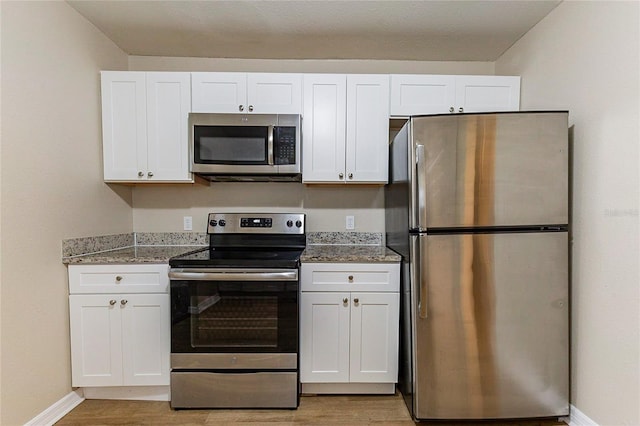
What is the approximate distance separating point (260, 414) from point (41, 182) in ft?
5.85

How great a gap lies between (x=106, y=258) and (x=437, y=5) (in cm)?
247

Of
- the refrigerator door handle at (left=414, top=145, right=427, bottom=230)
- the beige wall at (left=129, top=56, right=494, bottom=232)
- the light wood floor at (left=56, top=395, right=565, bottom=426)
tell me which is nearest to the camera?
the refrigerator door handle at (left=414, top=145, right=427, bottom=230)

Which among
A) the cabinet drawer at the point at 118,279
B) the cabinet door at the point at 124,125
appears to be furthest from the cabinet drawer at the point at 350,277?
the cabinet door at the point at 124,125

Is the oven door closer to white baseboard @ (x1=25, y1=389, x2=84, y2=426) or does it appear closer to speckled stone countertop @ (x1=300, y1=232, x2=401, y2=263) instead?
speckled stone countertop @ (x1=300, y1=232, x2=401, y2=263)

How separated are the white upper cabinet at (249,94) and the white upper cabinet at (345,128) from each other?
10 centimetres

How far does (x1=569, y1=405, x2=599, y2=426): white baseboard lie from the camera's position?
5.36 feet

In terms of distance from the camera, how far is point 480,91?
2170 mm

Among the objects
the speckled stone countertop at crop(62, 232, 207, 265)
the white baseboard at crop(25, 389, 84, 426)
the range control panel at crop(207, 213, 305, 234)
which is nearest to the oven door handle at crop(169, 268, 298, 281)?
the speckled stone countertop at crop(62, 232, 207, 265)

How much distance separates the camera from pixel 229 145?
2.11 meters

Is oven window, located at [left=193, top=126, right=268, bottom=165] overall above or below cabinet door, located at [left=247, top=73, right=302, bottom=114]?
below

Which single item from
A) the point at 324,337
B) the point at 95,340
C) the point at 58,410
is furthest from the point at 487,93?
the point at 58,410

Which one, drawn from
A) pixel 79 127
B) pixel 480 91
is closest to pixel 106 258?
pixel 79 127

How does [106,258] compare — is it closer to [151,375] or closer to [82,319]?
[82,319]

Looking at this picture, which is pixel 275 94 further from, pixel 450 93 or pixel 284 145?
pixel 450 93
